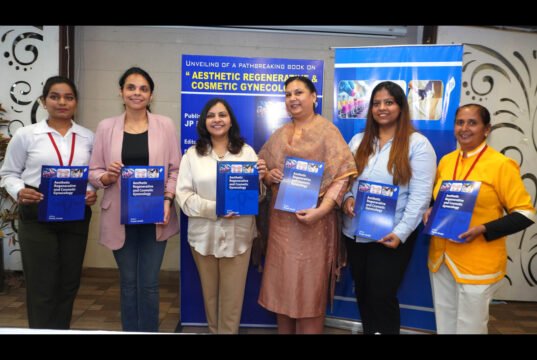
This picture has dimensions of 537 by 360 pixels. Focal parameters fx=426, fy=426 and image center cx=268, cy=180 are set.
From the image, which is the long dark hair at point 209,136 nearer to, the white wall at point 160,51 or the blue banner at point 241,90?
the blue banner at point 241,90

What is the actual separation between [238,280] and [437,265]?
116 cm

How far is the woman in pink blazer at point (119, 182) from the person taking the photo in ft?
8.04

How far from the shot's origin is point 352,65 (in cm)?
320

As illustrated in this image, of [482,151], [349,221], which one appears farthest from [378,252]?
[482,151]

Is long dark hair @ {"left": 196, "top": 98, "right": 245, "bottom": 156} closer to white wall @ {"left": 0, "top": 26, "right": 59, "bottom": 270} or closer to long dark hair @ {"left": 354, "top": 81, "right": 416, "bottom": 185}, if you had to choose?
long dark hair @ {"left": 354, "top": 81, "right": 416, "bottom": 185}

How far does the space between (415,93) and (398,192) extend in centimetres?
112

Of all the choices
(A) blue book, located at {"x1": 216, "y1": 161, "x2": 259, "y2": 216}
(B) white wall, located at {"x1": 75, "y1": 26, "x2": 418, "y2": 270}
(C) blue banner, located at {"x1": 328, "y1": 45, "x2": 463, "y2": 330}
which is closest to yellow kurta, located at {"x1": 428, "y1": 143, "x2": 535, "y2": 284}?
(C) blue banner, located at {"x1": 328, "y1": 45, "x2": 463, "y2": 330}

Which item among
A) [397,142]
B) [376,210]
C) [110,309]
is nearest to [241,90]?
[397,142]

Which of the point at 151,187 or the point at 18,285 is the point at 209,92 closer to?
the point at 151,187

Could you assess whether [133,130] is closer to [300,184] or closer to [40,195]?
[40,195]
